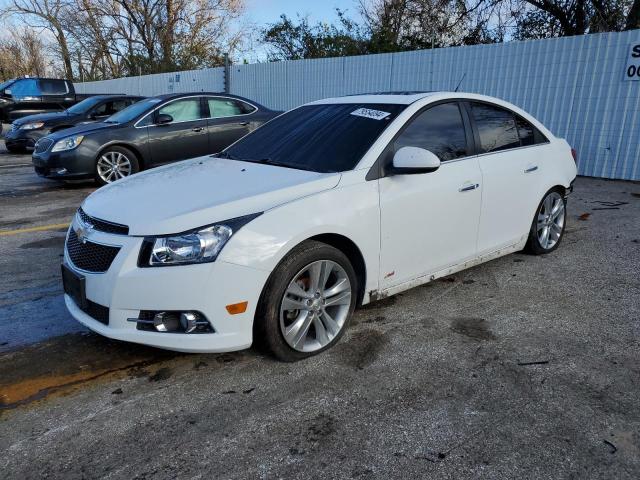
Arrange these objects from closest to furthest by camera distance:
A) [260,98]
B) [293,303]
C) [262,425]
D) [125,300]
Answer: [262,425] → [125,300] → [293,303] → [260,98]

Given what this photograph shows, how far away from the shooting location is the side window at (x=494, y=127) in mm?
4125

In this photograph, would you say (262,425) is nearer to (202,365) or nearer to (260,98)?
(202,365)

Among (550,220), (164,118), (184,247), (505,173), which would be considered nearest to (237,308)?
(184,247)

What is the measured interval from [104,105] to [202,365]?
405 inches

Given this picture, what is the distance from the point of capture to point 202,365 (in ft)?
9.97

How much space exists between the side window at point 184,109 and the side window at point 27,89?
10.4 metres

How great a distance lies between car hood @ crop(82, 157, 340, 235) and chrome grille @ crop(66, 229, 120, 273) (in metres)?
0.17

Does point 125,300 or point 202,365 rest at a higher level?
point 125,300

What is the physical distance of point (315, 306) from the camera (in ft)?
10.0

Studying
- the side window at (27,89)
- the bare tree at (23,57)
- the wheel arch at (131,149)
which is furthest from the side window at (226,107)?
the bare tree at (23,57)

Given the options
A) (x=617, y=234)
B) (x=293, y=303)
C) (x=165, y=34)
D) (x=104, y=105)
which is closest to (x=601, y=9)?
(x=617, y=234)

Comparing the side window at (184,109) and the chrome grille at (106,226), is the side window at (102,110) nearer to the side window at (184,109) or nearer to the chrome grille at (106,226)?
the side window at (184,109)

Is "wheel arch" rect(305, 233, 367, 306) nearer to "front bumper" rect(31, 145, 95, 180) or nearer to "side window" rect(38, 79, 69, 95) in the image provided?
"front bumper" rect(31, 145, 95, 180)

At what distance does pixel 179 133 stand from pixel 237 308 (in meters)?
6.53
